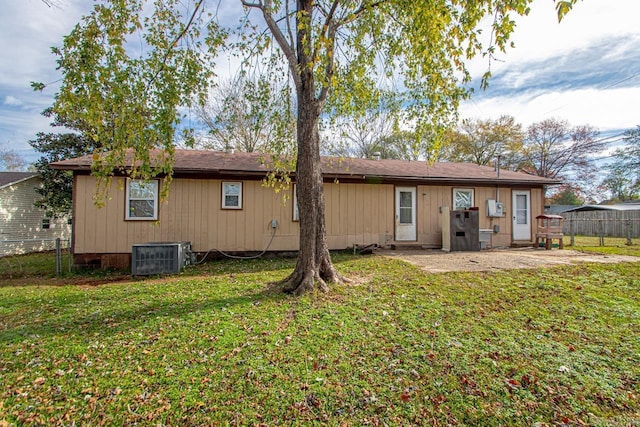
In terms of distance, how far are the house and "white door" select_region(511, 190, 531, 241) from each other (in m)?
0.04

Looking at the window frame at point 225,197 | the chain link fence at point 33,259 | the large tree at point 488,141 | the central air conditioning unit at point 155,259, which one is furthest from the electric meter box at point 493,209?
the large tree at point 488,141

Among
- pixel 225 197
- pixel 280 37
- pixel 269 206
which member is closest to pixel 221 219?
pixel 225 197

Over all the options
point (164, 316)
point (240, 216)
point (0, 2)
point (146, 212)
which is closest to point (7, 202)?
point (146, 212)

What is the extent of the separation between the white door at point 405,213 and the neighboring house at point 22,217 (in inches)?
536

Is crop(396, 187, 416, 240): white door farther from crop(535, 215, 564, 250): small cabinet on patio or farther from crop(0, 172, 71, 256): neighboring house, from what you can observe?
crop(0, 172, 71, 256): neighboring house

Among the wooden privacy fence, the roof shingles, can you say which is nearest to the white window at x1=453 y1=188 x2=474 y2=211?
the roof shingles

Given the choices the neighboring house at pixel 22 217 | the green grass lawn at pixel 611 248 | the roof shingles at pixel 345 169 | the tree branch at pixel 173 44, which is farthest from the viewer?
the neighboring house at pixel 22 217

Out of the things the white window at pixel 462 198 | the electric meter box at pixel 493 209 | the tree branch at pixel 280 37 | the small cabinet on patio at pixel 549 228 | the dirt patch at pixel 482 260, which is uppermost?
the tree branch at pixel 280 37

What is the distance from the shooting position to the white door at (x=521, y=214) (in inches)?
439

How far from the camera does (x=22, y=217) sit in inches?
504

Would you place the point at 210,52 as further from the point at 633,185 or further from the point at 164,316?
the point at 633,185

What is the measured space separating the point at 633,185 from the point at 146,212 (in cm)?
3735

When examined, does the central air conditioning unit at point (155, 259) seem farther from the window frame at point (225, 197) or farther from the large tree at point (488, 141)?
the large tree at point (488, 141)

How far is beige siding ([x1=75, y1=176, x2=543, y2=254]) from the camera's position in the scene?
322 inches
